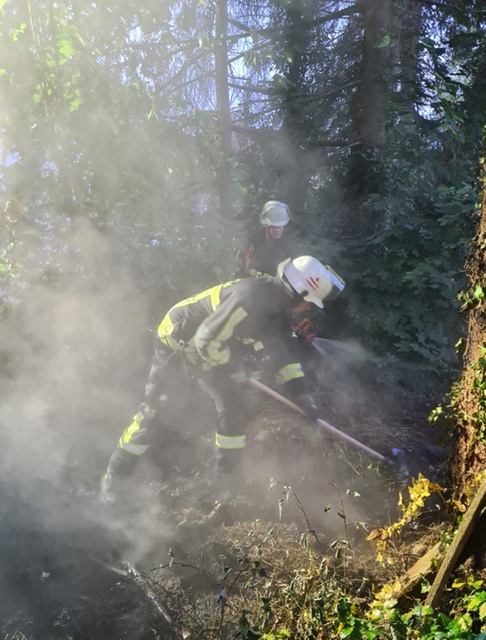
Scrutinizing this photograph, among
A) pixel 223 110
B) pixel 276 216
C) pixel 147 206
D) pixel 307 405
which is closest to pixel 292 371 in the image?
pixel 307 405

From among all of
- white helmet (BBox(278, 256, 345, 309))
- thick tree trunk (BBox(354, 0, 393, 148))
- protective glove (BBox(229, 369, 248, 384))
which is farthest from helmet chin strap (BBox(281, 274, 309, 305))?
thick tree trunk (BBox(354, 0, 393, 148))

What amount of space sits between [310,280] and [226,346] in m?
0.91

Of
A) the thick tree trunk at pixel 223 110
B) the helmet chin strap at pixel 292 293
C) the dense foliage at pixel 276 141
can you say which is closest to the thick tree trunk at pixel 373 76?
the dense foliage at pixel 276 141

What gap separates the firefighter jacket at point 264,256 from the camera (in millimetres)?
6250

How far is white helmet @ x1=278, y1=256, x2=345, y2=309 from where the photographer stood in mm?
4285

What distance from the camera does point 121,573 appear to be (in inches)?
157

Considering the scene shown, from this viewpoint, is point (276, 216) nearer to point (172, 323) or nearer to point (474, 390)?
point (172, 323)

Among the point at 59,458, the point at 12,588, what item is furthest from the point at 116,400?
the point at 12,588

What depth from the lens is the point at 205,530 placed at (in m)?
4.39

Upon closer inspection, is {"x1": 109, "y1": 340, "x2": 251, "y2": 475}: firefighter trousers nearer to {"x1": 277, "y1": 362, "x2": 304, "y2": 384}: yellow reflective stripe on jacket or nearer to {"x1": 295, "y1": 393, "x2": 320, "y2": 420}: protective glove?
{"x1": 277, "y1": 362, "x2": 304, "y2": 384}: yellow reflective stripe on jacket

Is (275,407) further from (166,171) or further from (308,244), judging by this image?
(166,171)

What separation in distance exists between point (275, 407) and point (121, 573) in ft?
8.09

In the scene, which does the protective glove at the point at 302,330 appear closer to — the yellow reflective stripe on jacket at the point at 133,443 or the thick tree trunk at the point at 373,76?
the yellow reflective stripe on jacket at the point at 133,443

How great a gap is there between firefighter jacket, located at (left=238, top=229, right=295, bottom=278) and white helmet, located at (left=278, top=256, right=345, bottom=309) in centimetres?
184
